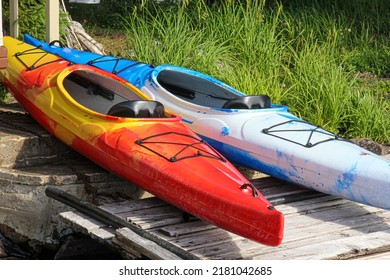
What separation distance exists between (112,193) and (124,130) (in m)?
0.56

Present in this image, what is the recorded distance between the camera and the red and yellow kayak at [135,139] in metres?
5.96

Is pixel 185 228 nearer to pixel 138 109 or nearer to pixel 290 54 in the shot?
pixel 138 109

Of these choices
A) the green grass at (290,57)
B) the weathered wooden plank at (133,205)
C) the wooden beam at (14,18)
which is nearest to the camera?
the weathered wooden plank at (133,205)

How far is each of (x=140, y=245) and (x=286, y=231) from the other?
0.93 meters

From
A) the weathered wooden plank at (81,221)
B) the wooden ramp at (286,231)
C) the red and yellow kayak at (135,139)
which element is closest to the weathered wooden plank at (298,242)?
the wooden ramp at (286,231)

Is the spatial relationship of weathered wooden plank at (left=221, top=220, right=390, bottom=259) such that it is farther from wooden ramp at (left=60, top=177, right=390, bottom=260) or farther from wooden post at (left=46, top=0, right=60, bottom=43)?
wooden post at (left=46, top=0, right=60, bottom=43)

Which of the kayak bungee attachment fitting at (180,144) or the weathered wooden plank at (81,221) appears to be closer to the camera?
the weathered wooden plank at (81,221)

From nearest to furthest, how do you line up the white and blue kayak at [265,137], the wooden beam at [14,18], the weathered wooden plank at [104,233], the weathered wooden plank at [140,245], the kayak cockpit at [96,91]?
the weathered wooden plank at [140,245]
the weathered wooden plank at [104,233]
the white and blue kayak at [265,137]
the kayak cockpit at [96,91]
the wooden beam at [14,18]

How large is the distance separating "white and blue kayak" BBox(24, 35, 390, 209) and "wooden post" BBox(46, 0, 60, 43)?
765 millimetres

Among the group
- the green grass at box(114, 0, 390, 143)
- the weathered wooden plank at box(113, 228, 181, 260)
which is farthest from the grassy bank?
the weathered wooden plank at box(113, 228, 181, 260)

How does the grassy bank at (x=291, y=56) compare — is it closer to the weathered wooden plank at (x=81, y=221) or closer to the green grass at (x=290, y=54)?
the green grass at (x=290, y=54)

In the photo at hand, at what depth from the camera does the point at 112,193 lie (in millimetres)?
7090

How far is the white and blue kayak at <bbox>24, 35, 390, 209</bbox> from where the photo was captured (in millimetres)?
6555
